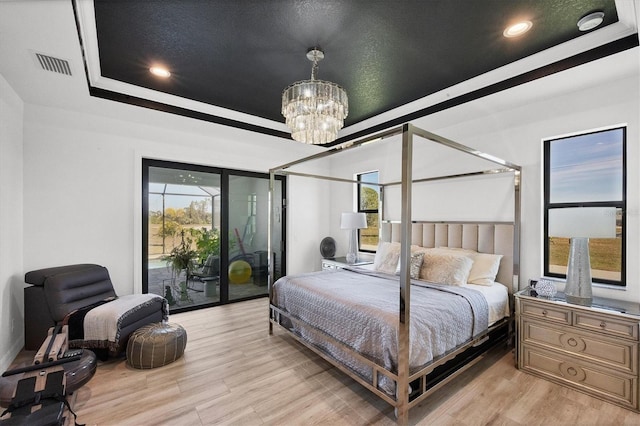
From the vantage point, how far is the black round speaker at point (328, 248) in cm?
528

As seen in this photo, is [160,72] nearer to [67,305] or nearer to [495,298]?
[67,305]

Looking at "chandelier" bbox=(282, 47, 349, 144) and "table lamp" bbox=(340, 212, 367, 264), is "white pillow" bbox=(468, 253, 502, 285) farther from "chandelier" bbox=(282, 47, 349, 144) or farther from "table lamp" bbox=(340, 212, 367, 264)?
"chandelier" bbox=(282, 47, 349, 144)

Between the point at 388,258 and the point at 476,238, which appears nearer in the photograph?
the point at 476,238

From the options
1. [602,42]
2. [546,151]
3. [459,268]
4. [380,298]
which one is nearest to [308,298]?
[380,298]

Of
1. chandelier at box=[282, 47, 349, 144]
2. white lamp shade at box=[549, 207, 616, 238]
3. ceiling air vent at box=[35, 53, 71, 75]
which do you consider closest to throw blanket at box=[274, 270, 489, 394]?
white lamp shade at box=[549, 207, 616, 238]

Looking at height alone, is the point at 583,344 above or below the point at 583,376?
above

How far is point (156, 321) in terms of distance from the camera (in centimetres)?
308

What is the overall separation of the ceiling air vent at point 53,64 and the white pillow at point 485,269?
173 inches

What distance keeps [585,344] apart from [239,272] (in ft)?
14.5

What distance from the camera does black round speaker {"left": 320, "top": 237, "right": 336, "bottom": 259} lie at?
5.28 m

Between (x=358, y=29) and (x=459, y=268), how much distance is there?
253 cm

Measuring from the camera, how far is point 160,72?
281 centimetres

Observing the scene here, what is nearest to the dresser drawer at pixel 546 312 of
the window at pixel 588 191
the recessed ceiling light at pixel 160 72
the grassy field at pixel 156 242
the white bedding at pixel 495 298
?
the white bedding at pixel 495 298

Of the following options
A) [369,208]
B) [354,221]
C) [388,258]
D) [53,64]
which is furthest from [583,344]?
[53,64]
